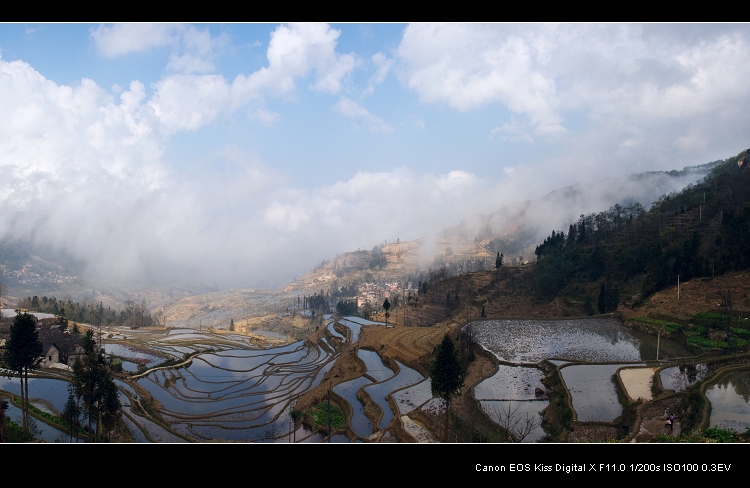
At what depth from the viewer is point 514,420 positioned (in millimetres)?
13648

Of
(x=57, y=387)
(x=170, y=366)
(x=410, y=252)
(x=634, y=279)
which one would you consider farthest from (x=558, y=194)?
(x=57, y=387)

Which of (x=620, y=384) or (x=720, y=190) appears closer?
(x=620, y=384)

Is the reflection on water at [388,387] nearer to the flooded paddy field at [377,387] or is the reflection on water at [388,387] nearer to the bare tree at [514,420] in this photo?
the flooded paddy field at [377,387]

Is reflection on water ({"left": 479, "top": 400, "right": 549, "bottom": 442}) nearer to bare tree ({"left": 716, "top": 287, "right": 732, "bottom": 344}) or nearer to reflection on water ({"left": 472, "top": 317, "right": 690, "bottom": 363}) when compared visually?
reflection on water ({"left": 472, "top": 317, "right": 690, "bottom": 363})

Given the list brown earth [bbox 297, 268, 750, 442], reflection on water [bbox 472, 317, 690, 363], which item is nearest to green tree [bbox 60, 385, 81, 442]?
brown earth [bbox 297, 268, 750, 442]

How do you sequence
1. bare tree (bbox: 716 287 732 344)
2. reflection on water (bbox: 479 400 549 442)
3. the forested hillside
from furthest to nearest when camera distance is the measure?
the forested hillside, bare tree (bbox: 716 287 732 344), reflection on water (bbox: 479 400 549 442)

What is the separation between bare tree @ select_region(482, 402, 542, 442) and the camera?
40.7 feet

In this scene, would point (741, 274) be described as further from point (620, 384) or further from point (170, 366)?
point (170, 366)

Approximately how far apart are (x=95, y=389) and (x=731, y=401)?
20081mm

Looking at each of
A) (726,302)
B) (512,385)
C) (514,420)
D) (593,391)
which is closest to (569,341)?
(512,385)

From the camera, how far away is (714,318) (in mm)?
21219

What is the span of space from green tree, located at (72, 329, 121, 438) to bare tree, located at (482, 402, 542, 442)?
13.2m

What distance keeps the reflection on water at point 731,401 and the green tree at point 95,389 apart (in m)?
18.5
